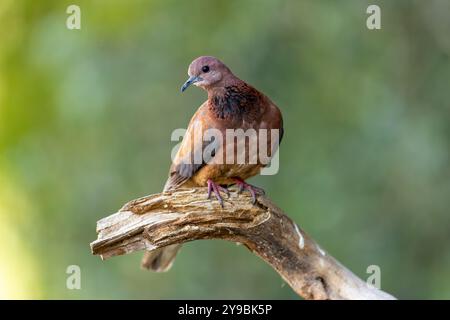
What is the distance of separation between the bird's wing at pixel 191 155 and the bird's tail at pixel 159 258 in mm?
446

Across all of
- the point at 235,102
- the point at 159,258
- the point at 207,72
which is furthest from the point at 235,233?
the point at 207,72

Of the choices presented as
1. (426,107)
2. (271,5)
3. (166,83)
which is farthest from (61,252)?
(426,107)

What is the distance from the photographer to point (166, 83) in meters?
7.05

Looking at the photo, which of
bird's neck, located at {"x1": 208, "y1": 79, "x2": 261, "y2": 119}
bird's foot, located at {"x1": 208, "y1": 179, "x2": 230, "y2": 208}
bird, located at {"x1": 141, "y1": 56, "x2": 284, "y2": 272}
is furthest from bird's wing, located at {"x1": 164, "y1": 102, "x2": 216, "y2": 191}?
bird's foot, located at {"x1": 208, "y1": 179, "x2": 230, "y2": 208}

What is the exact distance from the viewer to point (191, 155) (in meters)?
4.81

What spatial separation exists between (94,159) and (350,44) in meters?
2.58

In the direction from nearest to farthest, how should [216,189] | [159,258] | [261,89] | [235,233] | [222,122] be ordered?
1. [235,233]
2. [216,189]
3. [222,122]
4. [159,258]
5. [261,89]

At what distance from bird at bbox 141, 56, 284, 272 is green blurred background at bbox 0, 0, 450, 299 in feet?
6.11

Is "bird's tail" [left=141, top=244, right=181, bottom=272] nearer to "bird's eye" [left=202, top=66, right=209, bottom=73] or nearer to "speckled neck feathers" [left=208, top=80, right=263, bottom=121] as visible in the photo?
"speckled neck feathers" [left=208, top=80, right=263, bottom=121]

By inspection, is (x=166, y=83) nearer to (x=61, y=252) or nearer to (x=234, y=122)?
(x=61, y=252)

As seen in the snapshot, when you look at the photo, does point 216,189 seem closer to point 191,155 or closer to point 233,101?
point 191,155

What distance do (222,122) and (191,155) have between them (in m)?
0.30

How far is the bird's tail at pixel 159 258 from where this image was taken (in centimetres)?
508

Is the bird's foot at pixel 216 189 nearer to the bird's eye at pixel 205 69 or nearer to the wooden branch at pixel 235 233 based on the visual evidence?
the wooden branch at pixel 235 233
